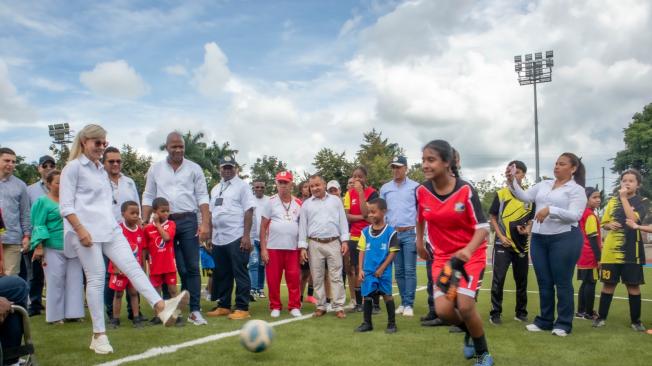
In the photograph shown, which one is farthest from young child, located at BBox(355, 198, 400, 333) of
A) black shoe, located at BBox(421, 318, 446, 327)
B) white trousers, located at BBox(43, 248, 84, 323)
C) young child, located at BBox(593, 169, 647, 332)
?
white trousers, located at BBox(43, 248, 84, 323)

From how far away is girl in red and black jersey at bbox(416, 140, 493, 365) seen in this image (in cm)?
483

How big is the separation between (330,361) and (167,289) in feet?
13.2

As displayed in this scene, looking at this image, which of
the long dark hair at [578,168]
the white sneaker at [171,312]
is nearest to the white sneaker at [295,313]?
the white sneaker at [171,312]

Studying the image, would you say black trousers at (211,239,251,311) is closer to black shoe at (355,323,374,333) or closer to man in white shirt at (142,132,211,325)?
man in white shirt at (142,132,211,325)

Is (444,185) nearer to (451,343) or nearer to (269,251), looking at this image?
(451,343)

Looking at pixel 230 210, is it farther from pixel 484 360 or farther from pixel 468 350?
pixel 484 360

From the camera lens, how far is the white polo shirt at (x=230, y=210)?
7.84 metres

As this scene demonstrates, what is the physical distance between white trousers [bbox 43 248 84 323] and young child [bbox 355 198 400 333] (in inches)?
151

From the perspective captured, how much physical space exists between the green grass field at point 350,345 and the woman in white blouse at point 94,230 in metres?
0.48

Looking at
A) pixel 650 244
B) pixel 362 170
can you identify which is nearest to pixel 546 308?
pixel 362 170

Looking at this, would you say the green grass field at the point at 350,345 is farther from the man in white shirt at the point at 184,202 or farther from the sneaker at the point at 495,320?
the man in white shirt at the point at 184,202

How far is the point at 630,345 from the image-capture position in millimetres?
6070

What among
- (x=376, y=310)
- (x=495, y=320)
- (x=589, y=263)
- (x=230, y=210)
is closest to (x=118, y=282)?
(x=230, y=210)

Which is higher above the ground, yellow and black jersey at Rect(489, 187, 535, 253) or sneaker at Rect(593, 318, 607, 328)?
yellow and black jersey at Rect(489, 187, 535, 253)
